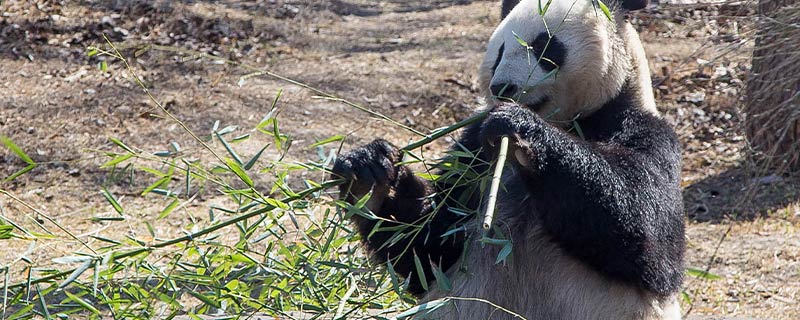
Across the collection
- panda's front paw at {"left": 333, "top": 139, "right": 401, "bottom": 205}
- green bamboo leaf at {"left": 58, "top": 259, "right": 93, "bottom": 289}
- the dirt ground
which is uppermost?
panda's front paw at {"left": 333, "top": 139, "right": 401, "bottom": 205}

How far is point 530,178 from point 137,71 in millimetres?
6764

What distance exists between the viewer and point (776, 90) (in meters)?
6.93

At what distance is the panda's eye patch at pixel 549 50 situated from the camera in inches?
159

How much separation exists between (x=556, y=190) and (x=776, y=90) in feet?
13.8

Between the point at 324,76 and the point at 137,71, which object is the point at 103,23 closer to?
the point at 137,71

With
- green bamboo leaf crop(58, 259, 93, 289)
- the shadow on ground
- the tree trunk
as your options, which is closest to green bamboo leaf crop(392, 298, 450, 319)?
green bamboo leaf crop(58, 259, 93, 289)

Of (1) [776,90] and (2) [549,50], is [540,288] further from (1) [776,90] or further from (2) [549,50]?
(1) [776,90]

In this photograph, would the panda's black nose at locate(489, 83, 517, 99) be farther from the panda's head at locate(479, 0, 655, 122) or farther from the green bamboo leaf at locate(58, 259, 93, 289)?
the green bamboo leaf at locate(58, 259, 93, 289)

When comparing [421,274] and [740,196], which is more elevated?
[421,274]

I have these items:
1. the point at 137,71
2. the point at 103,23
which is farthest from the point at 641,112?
the point at 103,23

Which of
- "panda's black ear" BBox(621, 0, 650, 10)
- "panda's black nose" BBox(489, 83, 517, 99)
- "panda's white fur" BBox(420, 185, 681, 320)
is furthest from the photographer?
"panda's black ear" BBox(621, 0, 650, 10)

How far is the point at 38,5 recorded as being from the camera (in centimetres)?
1052

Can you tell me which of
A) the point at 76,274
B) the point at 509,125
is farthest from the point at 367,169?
the point at 76,274

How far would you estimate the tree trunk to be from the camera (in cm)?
652
